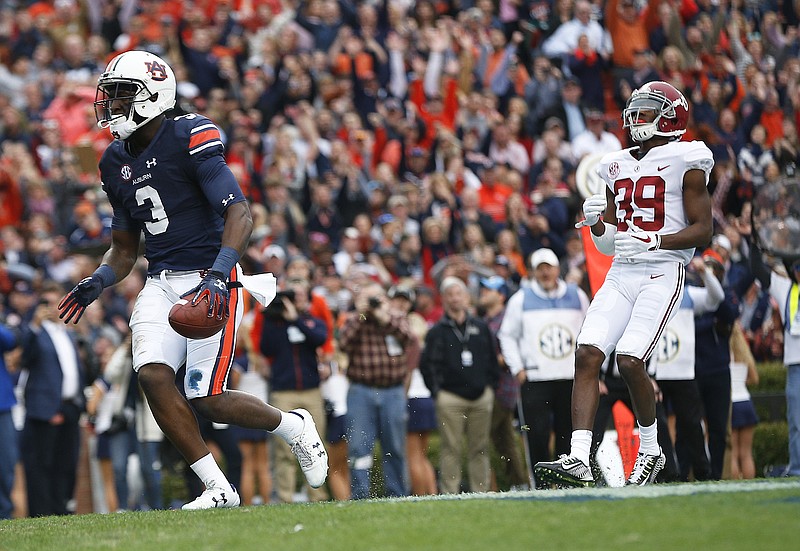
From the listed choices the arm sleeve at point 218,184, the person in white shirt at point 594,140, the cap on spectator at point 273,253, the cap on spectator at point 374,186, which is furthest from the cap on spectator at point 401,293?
the arm sleeve at point 218,184

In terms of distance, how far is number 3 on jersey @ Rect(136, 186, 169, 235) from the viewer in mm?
6605

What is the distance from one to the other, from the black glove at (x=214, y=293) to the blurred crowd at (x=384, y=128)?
4696 mm

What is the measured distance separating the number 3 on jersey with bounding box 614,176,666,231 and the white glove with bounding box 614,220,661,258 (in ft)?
0.49

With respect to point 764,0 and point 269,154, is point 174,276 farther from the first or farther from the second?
point 764,0

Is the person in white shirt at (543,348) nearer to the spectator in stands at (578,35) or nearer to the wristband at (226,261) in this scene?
the wristband at (226,261)

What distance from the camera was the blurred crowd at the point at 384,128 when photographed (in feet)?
40.6

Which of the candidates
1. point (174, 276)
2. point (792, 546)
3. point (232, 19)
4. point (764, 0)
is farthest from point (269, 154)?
point (792, 546)

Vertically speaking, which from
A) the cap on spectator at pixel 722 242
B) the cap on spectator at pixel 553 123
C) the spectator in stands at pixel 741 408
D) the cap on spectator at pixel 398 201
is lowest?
the spectator in stands at pixel 741 408

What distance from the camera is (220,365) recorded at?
6.57 metres

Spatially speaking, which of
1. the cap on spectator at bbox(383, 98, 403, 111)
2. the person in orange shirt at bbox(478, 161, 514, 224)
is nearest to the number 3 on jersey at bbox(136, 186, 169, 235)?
the person in orange shirt at bbox(478, 161, 514, 224)

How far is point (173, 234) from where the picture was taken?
21.7ft

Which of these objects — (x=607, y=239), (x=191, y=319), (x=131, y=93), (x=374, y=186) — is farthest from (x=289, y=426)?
(x=374, y=186)

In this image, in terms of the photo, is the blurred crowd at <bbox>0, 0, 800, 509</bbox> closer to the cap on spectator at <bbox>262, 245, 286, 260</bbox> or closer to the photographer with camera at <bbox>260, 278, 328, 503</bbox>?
the cap on spectator at <bbox>262, 245, 286, 260</bbox>

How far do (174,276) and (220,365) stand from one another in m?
0.51
